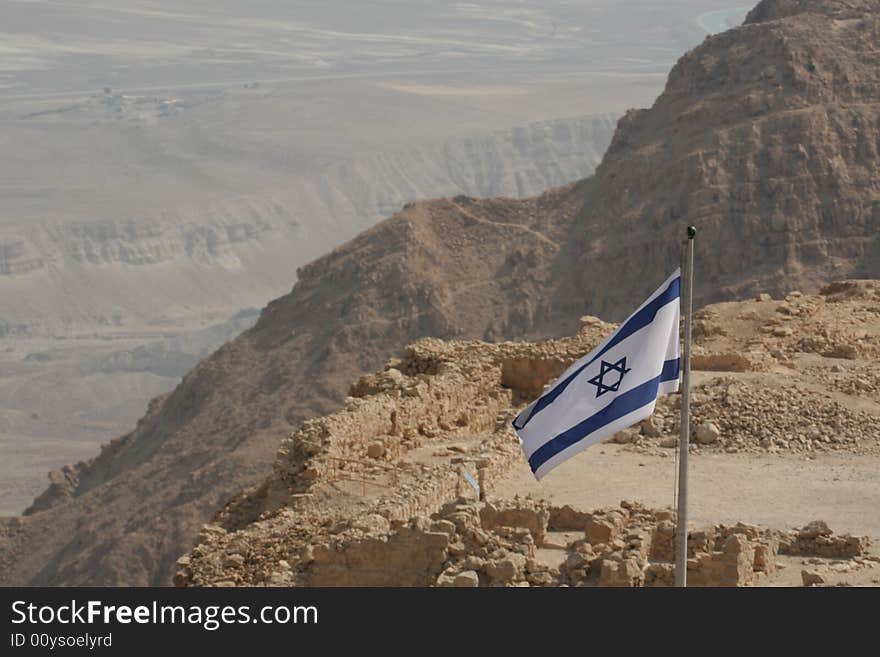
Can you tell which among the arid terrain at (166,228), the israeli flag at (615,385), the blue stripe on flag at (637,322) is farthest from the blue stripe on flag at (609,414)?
the arid terrain at (166,228)

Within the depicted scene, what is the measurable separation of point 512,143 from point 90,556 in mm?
139148

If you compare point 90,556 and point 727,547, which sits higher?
point 90,556

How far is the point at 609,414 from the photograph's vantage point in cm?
1614

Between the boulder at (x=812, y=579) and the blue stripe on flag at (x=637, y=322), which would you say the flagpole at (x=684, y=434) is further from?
the boulder at (x=812, y=579)

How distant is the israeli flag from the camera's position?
16094 mm

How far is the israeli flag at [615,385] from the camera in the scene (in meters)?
16.1

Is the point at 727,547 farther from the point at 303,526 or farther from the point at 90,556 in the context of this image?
the point at 90,556

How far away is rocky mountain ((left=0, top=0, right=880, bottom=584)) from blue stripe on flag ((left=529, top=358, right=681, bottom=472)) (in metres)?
41.4

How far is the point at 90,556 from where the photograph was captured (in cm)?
5209

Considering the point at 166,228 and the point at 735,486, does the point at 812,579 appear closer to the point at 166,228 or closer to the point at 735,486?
the point at 735,486

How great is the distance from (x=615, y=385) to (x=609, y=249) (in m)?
52.6

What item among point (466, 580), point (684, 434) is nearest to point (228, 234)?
point (466, 580)
